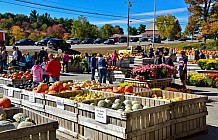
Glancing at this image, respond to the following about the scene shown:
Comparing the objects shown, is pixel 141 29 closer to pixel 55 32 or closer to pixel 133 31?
pixel 133 31

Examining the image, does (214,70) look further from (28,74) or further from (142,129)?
(142,129)

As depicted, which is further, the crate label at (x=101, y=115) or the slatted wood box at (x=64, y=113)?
the slatted wood box at (x=64, y=113)

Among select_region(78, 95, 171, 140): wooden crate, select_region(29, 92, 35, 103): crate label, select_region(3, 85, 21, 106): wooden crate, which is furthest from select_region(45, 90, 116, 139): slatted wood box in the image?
select_region(3, 85, 21, 106): wooden crate

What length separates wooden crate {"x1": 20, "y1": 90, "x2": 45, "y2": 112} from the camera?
852 centimetres

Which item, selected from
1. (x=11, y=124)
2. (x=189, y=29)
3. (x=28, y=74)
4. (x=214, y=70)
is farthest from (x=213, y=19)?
(x=11, y=124)

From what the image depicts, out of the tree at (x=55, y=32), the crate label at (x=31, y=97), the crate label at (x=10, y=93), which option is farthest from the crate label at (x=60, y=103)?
the tree at (x=55, y=32)

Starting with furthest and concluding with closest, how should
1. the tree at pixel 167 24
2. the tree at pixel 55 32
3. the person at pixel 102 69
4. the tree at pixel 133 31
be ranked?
1. the tree at pixel 133 31
2. the tree at pixel 167 24
3. the tree at pixel 55 32
4. the person at pixel 102 69

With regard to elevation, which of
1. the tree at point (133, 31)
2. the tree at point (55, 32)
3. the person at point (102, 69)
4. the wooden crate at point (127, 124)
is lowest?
the wooden crate at point (127, 124)

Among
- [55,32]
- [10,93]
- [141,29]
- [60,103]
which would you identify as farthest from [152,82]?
[141,29]

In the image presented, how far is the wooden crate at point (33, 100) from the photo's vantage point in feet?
28.0

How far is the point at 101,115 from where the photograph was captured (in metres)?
6.80

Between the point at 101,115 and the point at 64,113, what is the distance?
51.0 inches

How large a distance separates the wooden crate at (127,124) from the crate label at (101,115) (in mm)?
59

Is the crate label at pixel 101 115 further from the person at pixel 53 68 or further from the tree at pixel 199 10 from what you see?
the tree at pixel 199 10
